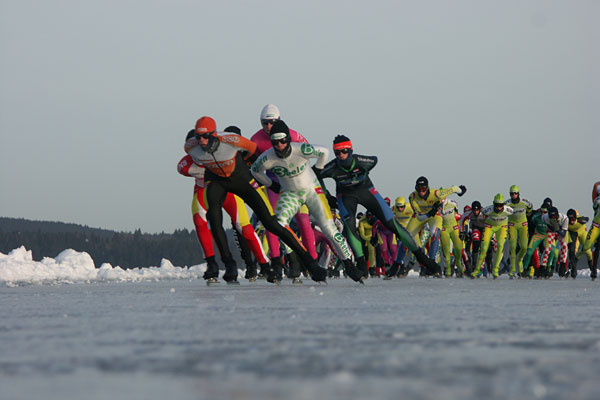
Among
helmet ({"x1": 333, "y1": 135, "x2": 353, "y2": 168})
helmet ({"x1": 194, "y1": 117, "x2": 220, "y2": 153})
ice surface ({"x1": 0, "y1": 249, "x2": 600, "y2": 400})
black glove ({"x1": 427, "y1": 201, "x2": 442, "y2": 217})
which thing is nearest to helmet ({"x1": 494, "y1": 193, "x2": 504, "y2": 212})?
black glove ({"x1": 427, "y1": 201, "x2": 442, "y2": 217})

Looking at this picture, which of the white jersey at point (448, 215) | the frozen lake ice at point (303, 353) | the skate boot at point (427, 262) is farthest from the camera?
the white jersey at point (448, 215)

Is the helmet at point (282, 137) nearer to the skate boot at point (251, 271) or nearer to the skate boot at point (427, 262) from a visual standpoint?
the skate boot at point (251, 271)

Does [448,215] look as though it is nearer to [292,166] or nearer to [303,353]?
[292,166]

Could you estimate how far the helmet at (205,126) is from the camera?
39.5 feet

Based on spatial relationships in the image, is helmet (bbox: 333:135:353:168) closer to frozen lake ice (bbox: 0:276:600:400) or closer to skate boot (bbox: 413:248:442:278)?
skate boot (bbox: 413:248:442:278)

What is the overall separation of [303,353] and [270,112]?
32.0ft

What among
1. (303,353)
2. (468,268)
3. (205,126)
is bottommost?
(303,353)

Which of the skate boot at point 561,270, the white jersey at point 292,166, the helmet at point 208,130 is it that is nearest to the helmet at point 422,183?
the skate boot at point 561,270

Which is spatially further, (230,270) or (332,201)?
(332,201)

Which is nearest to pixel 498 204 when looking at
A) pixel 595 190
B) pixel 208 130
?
pixel 595 190

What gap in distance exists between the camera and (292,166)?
1232cm

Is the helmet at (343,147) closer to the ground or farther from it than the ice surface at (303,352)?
farther from it

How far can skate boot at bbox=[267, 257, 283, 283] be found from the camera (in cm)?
1312

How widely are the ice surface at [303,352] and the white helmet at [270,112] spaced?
649cm
